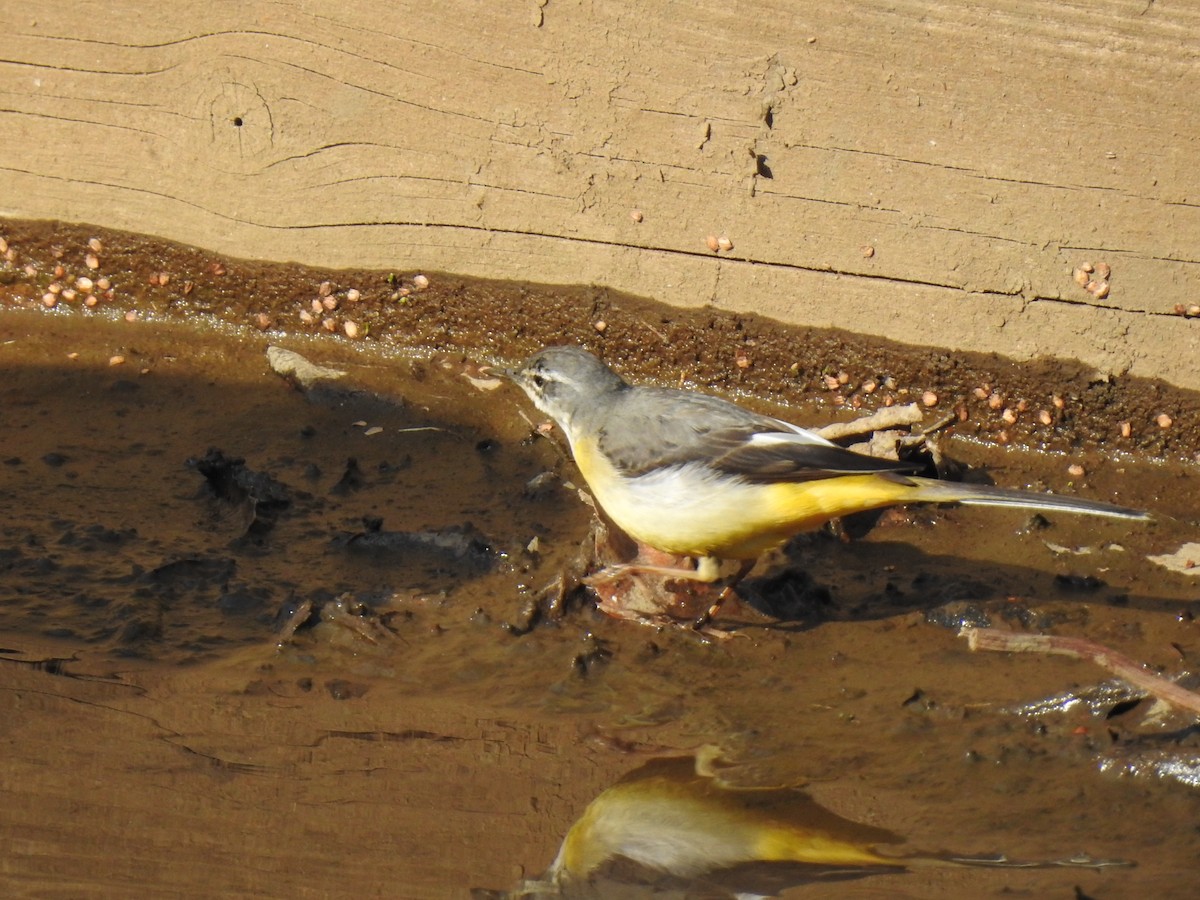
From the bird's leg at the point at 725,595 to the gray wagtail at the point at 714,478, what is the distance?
83mm

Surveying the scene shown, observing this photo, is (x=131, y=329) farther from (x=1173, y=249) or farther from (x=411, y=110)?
(x=1173, y=249)

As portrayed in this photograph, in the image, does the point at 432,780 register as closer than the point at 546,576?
Yes

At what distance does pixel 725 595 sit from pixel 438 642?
51.4 inches

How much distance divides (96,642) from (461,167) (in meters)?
2.96

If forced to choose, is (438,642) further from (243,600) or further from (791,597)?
(791,597)

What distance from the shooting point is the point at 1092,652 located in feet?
17.9

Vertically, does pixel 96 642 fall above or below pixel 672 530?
below

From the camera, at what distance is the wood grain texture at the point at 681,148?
6516 millimetres

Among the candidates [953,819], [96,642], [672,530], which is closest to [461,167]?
[672,530]

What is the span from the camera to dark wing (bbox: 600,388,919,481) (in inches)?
217

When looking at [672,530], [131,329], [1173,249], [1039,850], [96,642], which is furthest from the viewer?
[131,329]

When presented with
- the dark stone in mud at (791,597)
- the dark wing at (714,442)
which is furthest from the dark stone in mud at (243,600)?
the dark stone in mud at (791,597)

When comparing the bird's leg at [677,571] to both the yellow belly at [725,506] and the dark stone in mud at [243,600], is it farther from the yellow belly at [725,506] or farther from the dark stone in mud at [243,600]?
the dark stone in mud at [243,600]

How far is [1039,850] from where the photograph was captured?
14.4 feet
